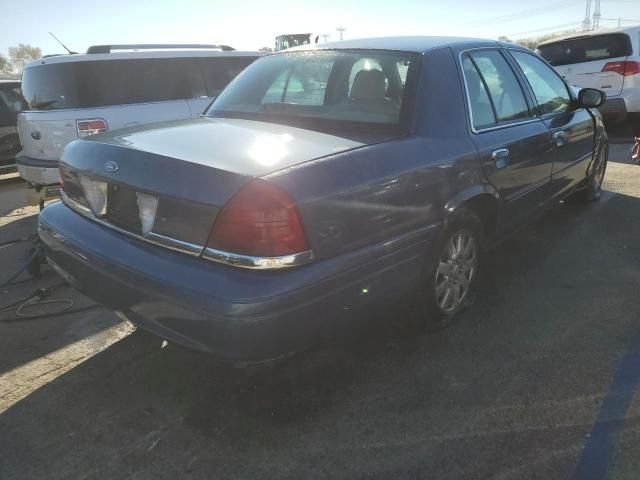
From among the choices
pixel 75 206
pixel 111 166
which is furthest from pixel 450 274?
pixel 75 206

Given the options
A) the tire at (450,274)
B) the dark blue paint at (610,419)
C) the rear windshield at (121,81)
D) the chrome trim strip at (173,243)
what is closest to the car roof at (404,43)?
the tire at (450,274)

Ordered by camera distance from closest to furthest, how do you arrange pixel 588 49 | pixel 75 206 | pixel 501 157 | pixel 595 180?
pixel 75 206, pixel 501 157, pixel 595 180, pixel 588 49

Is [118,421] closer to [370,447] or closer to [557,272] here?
[370,447]

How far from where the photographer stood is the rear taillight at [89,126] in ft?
18.5

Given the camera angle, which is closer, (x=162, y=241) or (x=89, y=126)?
(x=162, y=241)

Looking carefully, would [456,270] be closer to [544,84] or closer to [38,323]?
[544,84]

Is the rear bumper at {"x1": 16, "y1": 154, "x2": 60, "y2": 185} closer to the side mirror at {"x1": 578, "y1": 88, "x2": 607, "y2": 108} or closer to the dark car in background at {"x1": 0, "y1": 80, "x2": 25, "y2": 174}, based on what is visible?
the dark car in background at {"x1": 0, "y1": 80, "x2": 25, "y2": 174}

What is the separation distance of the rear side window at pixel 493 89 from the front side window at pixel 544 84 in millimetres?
278

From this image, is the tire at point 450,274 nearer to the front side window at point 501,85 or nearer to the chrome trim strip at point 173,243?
the front side window at point 501,85

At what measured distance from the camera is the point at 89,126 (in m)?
5.68

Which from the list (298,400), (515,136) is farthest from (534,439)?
(515,136)

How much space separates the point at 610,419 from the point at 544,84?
273cm

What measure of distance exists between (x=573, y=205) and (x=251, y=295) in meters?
4.66

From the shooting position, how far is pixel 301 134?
104 inches
